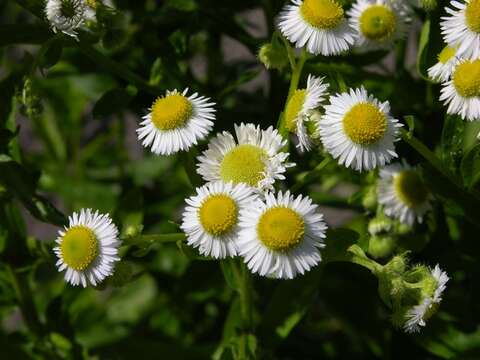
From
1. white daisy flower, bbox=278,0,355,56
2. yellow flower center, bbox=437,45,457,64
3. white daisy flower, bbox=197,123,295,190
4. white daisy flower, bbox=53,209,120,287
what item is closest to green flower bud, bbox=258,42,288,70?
white daisy flower, bbox=278,0,355,56

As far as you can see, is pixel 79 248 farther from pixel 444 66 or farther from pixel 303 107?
pixel 444 66

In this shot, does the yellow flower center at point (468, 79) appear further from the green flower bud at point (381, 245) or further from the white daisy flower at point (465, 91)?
the green flower bud at point (381, 245)

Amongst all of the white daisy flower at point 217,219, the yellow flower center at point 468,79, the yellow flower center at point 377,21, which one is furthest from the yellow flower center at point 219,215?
the yellow flower center at point 377,21

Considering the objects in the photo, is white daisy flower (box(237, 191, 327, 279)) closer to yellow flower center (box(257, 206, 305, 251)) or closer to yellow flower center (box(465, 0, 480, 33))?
yellow flower center (box(257, 206, 305, 251))

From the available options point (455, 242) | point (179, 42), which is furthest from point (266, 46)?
point (455, 242)

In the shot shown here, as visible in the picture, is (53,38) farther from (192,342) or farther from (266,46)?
(192,342)
